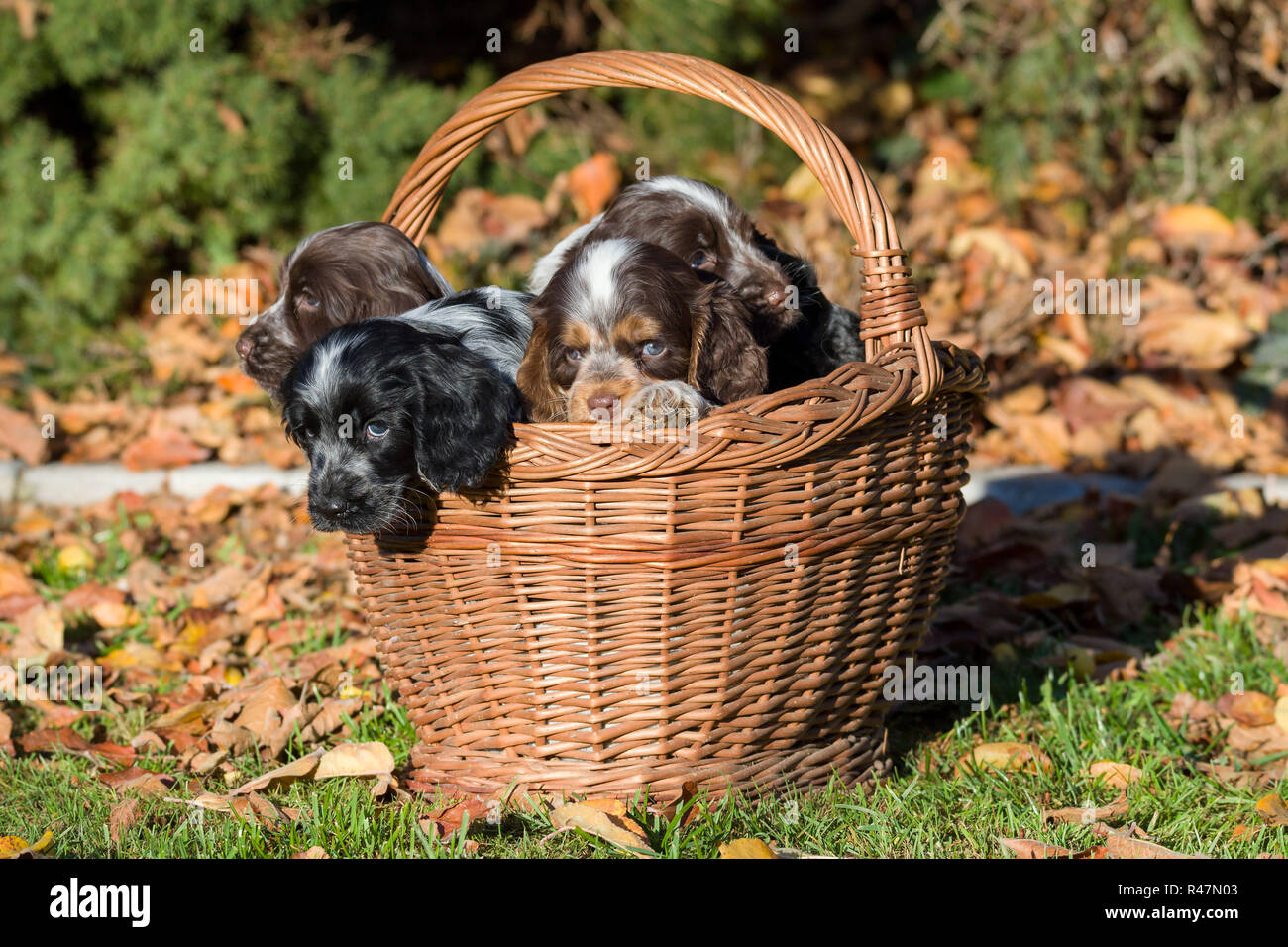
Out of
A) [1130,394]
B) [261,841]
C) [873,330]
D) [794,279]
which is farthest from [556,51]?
[261,841]

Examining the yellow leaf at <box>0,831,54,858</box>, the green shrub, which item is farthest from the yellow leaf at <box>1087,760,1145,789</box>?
the green shrub

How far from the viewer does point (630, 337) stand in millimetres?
3426

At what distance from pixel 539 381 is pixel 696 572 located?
0.77 metres

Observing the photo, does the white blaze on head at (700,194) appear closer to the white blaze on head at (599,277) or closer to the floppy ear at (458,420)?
the white blaze on head at (599,277)

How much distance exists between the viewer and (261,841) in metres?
3.08

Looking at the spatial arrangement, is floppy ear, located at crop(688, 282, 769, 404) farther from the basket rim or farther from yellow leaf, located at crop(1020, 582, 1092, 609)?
yellow leaf, located at crop(1020, 582, 1092, 609)

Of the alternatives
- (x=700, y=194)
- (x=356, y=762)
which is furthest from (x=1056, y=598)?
(x=356, y=762)

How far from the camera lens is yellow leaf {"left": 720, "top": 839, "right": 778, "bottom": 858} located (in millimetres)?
2936

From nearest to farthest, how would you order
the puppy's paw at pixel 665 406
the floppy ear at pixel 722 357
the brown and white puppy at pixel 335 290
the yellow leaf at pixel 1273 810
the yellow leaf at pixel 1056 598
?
the puppy's paw at pixel 665 406 < the yellow leaf at pixel 1273 810 < the floppy ear at pixel 722 357 < the brown and white puppy at pixel 335 290 < the yellow leaf at pixel 1056 598

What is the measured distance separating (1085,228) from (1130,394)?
1850 millimetres

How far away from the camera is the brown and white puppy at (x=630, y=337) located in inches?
134

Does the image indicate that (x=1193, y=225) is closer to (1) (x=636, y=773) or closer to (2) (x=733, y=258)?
(2) (x=733, y=258)

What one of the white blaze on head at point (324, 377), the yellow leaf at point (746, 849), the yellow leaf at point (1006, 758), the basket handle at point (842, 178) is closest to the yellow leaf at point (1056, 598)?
the yellow leaf at point (1006, 758)

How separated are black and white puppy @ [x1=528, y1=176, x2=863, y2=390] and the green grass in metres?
1.22
